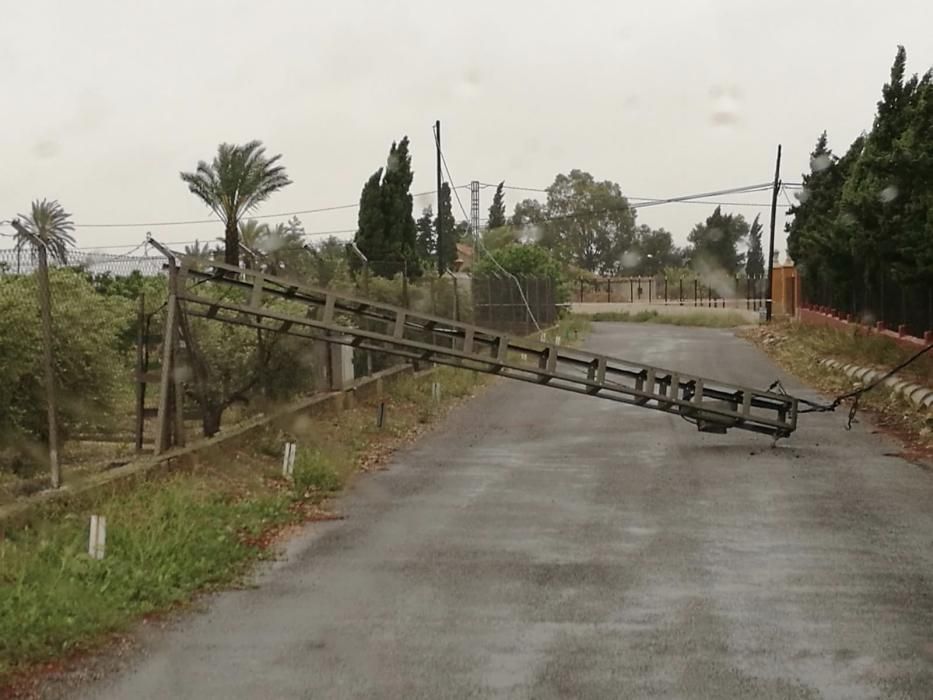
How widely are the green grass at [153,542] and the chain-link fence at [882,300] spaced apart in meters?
13.6

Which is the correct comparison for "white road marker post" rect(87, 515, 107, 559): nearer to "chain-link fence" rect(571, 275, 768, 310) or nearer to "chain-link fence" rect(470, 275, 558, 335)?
"chain-link fence" rect(470, 275, 558, 335)

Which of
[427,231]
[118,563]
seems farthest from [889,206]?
[427,231]

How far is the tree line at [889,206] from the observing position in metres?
18.7

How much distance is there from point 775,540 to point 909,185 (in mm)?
12427

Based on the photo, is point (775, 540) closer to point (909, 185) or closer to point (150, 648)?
point (150, 648)

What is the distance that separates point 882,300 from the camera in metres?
29.7

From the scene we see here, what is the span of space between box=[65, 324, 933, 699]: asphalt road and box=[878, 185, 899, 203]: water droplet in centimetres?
811

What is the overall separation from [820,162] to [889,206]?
2448 centimetres

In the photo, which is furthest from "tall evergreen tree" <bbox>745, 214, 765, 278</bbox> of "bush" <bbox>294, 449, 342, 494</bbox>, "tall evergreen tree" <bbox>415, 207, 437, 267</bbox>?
"bush" <bbox>294, 449, 342, 494</bbox>

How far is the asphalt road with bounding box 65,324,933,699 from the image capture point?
19.9 feet

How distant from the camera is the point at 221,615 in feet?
24.2

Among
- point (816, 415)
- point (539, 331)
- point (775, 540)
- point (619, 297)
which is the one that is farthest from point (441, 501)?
point (619, 297)

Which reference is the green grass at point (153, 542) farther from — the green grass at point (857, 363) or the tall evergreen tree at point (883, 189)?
the tall evergreen tree at point (883, 189)

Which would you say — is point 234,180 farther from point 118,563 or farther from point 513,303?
point 118,563
